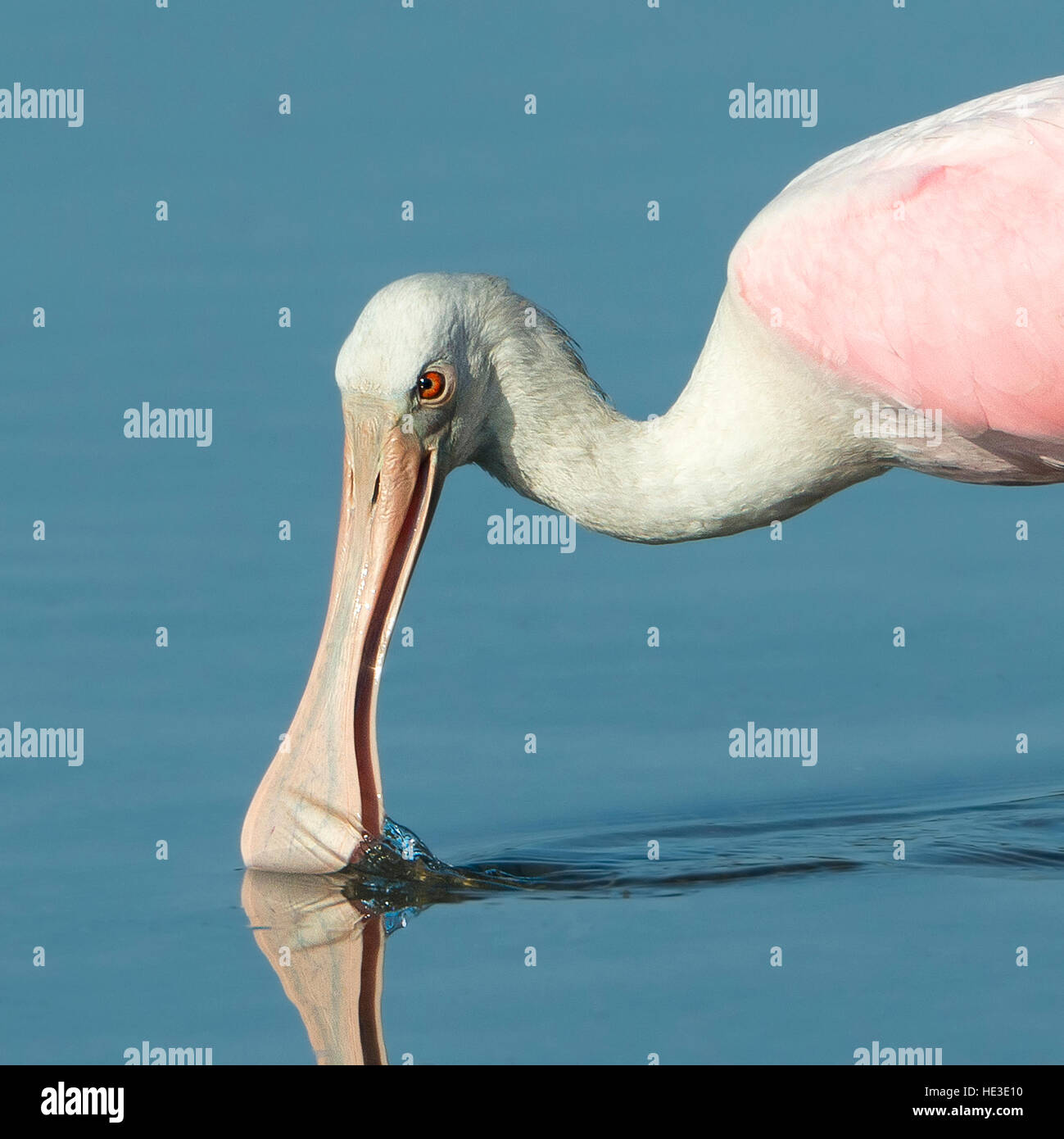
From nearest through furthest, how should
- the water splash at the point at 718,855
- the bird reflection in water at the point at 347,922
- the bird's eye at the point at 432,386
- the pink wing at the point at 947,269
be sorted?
the bird reflection in water at the point at 347,922 < the pink wing at the point at 947,269 < the bird's eye at the point at 432,386 < the water splash at the point at 718,855

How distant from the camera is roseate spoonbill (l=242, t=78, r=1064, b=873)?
8.98m

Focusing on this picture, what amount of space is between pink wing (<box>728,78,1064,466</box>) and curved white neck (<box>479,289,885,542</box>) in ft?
0.61

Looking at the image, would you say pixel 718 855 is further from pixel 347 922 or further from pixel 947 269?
pixel 947 269

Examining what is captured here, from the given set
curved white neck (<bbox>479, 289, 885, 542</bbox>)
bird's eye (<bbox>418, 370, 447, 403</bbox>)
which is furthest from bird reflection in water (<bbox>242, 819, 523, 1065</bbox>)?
bird's eye (<bbox>418, 370, 447, 403</bbox>)

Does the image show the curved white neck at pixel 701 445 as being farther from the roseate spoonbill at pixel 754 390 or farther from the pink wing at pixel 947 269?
the pink wing at pixel 947 269

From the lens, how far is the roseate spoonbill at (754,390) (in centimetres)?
898

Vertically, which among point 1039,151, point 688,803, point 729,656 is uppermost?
point 1039,151

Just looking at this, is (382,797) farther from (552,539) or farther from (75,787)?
(552,539)

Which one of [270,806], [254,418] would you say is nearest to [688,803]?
[270,806]

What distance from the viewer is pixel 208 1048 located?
8.26 metres

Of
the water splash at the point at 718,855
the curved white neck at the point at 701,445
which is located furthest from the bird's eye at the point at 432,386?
the water splash at the point at 718,855

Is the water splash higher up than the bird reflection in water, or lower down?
higher up

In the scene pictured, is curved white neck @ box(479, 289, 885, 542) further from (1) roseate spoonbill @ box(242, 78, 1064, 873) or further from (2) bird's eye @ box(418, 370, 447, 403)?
(2) bird's eye @ box(418, 370, 447, 403)

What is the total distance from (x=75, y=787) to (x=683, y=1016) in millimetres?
3038
